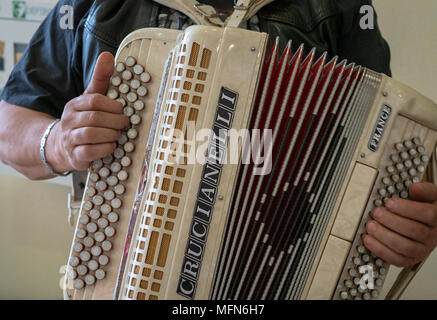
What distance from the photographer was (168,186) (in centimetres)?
68

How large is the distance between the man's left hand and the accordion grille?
0.38 meters

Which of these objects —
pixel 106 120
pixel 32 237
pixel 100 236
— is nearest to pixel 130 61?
pixel 106 120

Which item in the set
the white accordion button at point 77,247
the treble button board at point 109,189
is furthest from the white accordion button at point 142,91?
the white accordion button at point 77,247

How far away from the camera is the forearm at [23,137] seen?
999 mm

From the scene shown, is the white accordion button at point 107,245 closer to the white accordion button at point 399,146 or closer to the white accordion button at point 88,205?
the white accordion button at point 88,205

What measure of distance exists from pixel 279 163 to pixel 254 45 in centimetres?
21

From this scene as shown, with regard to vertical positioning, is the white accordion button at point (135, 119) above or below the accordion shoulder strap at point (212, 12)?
below

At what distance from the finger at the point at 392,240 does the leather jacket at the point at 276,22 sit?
1.51 ft

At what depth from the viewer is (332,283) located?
77cm

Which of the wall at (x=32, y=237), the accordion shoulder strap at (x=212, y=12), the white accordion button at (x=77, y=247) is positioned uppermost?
the accordion shoulder strap at (x=212, y=12)

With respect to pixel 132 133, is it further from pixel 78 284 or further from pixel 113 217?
pixel 78 284

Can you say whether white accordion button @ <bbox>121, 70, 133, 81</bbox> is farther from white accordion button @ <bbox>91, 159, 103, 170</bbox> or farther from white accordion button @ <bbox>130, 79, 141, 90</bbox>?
white accordion button @ <bbox>91, 159, 103, 170</bbox>

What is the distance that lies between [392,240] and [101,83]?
64 cm
